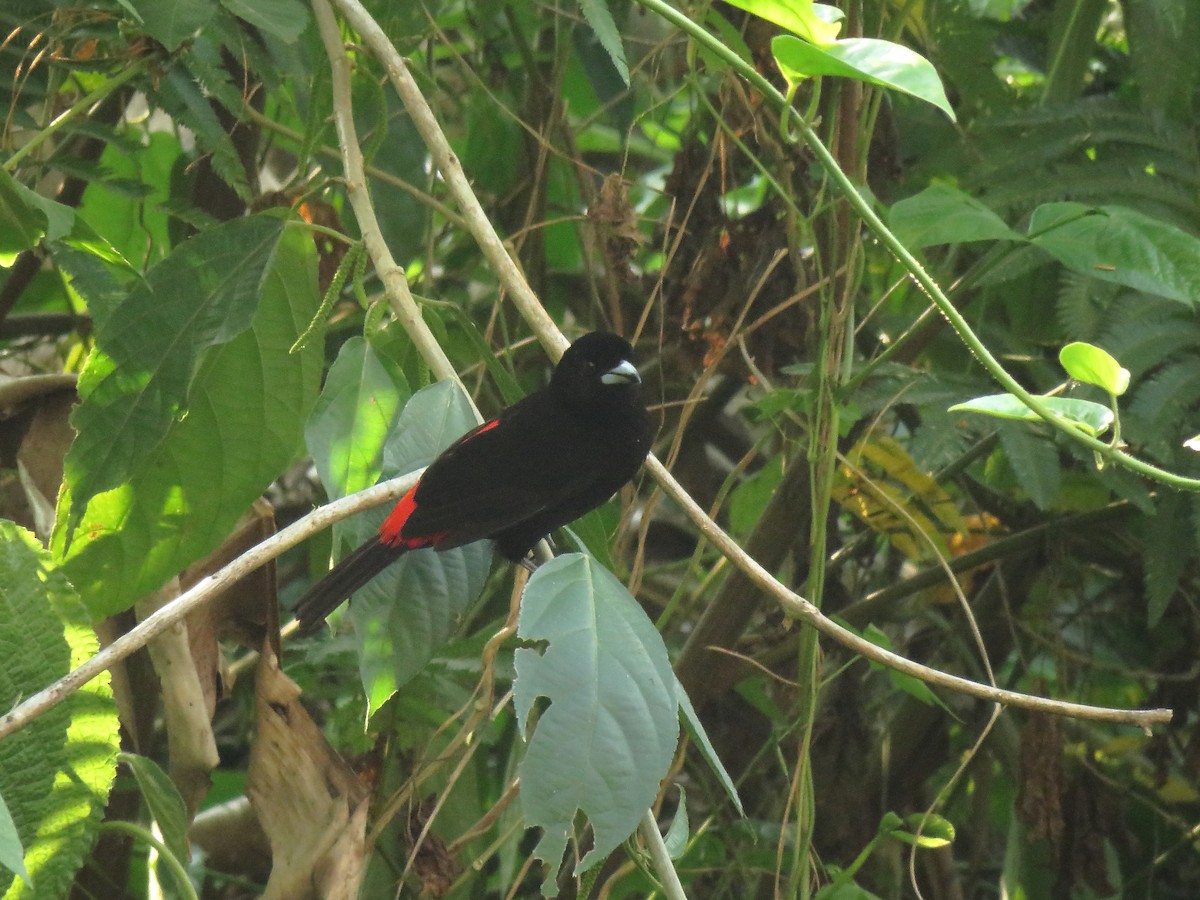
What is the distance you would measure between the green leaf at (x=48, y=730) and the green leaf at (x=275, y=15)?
82 centimetres

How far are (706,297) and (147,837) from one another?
1529mm

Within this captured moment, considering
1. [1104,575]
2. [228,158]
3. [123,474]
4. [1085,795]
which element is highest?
[228,158]

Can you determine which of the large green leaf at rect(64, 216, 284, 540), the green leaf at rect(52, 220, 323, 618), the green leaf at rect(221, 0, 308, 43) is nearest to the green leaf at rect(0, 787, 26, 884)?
the large green leaf at rect(64, 216, 284, 540)

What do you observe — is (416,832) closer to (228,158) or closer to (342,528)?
(342,528)

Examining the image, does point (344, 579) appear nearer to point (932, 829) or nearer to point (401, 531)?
point (401, 531)

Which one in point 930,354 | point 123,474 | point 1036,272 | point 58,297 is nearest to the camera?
point 123,474

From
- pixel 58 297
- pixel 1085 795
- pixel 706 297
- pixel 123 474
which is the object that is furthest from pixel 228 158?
pixel 1085 795

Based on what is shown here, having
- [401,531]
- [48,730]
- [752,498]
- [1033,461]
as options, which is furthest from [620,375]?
[48,730]

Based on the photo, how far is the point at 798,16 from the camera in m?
1.50

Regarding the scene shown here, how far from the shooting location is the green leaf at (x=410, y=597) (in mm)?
1775

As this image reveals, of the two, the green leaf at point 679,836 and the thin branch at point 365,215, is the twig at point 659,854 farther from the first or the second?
the thin branch at point 365,215

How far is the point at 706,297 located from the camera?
9.05 feet

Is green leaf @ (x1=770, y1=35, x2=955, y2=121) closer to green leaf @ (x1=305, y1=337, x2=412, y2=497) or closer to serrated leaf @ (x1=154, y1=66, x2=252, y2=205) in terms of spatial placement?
green leaf @ (x1=305, y1=337, x2=412, y2=497)

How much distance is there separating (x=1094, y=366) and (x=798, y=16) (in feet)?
1.73
